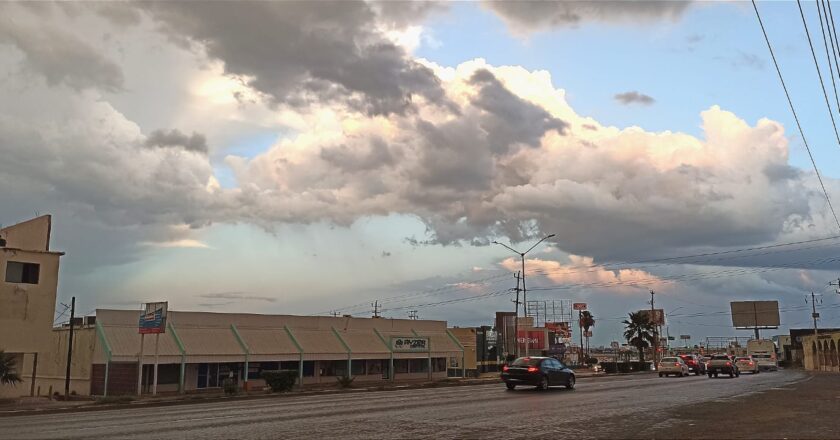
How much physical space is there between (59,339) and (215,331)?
9604 millimetres

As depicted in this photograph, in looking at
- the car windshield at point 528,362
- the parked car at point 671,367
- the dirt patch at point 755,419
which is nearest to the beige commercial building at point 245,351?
the car windshield at point 528,362

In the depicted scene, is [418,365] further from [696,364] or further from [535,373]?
[535,373]

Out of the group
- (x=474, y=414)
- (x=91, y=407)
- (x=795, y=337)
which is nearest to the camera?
(x=474, y=414)

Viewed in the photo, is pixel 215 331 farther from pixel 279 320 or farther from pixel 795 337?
pixel 795 337

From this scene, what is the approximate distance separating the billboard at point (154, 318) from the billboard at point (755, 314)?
9087 cm

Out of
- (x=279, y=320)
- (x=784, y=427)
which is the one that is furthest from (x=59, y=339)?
(x=784, y=427)

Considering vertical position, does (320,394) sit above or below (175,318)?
below

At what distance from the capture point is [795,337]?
14025 cm

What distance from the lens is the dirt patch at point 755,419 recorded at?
1322 cm

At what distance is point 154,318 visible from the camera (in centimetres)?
3541

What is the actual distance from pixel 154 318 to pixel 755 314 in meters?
91.7

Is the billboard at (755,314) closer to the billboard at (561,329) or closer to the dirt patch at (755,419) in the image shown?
the billboard at (561,329)

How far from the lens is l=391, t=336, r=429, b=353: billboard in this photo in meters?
56.4

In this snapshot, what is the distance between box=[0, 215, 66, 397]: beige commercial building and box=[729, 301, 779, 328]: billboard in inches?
3680
